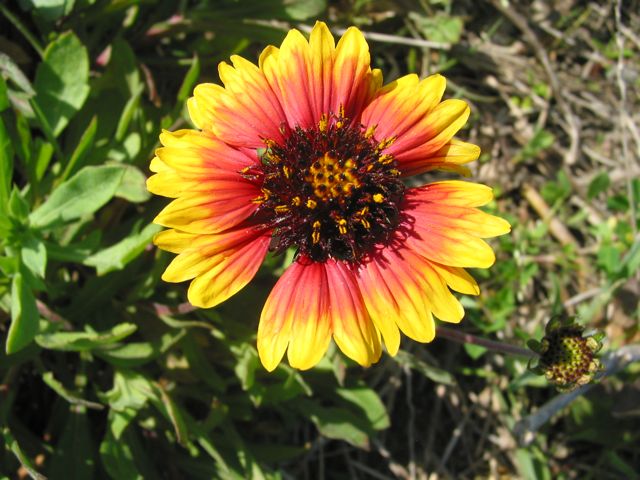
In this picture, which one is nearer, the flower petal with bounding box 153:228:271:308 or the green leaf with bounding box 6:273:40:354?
the flower petal with bounding box 153:228:271:308

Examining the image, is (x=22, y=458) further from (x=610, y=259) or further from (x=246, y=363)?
(x=610, y=259)

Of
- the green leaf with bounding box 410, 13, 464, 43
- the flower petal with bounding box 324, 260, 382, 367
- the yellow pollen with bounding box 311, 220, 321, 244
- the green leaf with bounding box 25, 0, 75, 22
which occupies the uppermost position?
the green leaf with bounding box 410, 13, 464, 43

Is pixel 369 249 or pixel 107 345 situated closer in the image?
pixel 369 249

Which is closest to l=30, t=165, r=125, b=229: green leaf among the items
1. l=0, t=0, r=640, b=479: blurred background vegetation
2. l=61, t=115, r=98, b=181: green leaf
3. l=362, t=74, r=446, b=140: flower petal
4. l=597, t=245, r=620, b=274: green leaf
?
l=0, t=0, r=640, b=479: blurred background vegetation

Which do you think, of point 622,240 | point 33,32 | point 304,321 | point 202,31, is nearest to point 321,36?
point 304,321

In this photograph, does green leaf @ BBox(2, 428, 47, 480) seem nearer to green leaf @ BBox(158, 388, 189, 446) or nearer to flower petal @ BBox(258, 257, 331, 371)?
green leaf @ BBox(158, 388, 189, 446)

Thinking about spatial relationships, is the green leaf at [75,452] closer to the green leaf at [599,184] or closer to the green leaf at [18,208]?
the green leaf at [18,208]

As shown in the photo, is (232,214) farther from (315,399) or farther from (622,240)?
(622,240)
